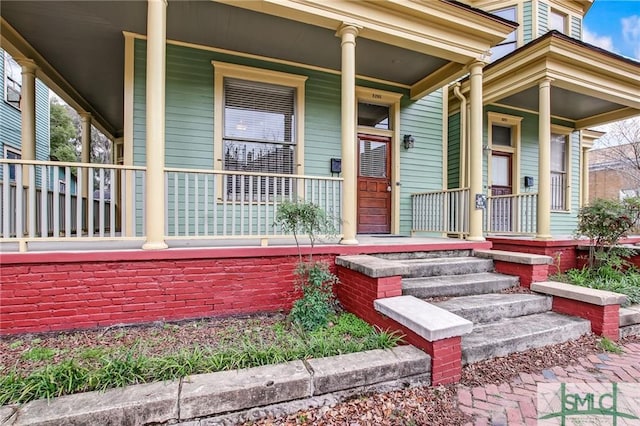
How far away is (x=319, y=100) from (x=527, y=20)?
573 cm

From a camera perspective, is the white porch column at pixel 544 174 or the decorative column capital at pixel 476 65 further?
the white porch column at pixel 544 174

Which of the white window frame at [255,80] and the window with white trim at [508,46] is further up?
the window with white trim at [508,46]

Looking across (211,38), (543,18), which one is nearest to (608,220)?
(543,18)

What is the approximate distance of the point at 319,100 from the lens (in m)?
5.56

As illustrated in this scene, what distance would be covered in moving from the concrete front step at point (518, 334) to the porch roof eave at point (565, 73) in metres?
4.22

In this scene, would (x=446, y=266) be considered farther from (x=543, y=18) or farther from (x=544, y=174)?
(x=543, y=18)

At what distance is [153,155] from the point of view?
126 inches

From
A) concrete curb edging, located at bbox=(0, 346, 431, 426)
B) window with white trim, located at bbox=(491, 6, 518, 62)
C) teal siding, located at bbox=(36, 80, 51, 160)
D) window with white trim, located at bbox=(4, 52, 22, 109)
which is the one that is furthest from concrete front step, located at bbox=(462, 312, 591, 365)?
teal siding, located at bbox=(36, 80, 51, 160)

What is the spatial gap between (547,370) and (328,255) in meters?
2.25

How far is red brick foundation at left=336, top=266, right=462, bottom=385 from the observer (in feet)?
7.49

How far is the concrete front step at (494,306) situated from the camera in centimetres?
304

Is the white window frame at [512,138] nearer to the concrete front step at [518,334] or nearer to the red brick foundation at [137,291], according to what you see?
the concrete front step at [518,334]

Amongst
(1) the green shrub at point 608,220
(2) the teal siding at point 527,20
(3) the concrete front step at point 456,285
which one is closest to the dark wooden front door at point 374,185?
(3) the concrete front step at point 456,285

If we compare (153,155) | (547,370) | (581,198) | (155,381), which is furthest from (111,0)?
(581,198)
